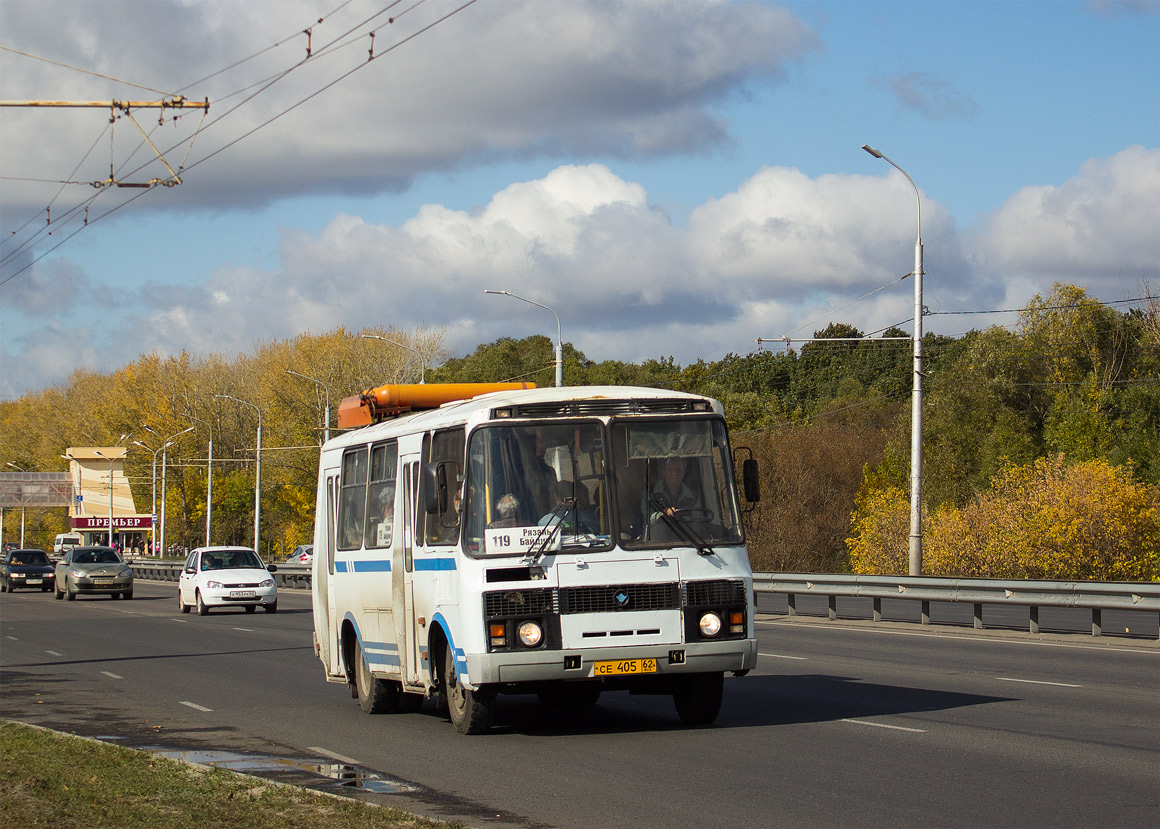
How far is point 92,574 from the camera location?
44219 millimetres

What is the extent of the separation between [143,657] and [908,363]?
73829 millimetres

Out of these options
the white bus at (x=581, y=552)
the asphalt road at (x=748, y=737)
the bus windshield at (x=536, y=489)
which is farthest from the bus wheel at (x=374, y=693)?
the bus windshield at (x=536, y=489)

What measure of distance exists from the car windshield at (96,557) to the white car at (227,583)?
1005 centimetres

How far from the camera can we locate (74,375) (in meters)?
122

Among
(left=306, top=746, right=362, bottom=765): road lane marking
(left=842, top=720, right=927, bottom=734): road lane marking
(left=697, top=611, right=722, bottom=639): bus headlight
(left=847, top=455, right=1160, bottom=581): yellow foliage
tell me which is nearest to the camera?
(left=306, top=746, right=362, bottom=765): road lane marking

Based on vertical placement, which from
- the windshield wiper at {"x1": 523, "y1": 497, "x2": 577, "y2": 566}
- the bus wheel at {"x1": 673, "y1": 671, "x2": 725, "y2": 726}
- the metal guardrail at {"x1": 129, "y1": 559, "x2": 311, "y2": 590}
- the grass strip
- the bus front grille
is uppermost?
the windshield wiper at {"x1": 523, "y1": 497, "x2": 577, "y2": 566}

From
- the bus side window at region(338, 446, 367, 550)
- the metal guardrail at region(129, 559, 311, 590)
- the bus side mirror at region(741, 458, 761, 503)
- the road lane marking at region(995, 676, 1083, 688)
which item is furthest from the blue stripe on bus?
the metal guardrail at region(129, 559, 311, 590)

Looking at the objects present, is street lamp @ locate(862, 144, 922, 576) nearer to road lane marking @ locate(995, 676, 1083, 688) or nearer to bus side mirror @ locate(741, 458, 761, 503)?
road lane marking @ locate(995, 676, 1083, 688)

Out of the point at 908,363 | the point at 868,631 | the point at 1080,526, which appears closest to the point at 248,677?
the point at 868,631

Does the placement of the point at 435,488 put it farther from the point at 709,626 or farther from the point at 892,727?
the point at 892,727

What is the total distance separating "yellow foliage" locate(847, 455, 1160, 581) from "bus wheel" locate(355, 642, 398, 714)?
95.9 ft

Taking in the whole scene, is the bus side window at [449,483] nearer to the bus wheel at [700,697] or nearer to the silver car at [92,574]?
the bus wheel at [700,697]

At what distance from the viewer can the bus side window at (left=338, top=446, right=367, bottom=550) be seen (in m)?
14.4

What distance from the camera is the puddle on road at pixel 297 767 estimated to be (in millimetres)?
9484
